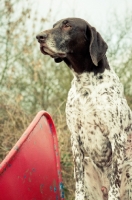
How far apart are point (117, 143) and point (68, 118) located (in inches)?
17.0

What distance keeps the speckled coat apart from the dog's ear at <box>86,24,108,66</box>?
13 cm

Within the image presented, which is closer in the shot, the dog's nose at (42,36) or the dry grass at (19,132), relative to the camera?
the dog's nose at (42,36)

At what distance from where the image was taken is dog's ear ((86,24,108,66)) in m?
3.32

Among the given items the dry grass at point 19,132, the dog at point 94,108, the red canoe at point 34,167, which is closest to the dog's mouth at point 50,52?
the dog at point 94,108

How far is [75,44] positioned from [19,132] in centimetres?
333

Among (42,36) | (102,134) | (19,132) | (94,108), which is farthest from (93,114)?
(19,132)

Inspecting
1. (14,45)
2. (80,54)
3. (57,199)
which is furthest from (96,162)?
(14,45)

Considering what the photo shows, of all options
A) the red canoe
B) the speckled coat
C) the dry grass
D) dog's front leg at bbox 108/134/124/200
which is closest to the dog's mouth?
the speckled coat

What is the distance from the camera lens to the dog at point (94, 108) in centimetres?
334

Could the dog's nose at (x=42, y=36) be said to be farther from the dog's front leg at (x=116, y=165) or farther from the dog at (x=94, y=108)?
the dog's front leg at (x=116, y=165)

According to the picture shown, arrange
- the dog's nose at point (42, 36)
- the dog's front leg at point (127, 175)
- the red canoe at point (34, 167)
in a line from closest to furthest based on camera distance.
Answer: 1. the red canoe at point (34, 167)
2. the dog's nose at point (42, 36)
3. the dog's front leg at point (127, 175)

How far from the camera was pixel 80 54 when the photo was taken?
343 centimetres

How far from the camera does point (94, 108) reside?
336 centimetres

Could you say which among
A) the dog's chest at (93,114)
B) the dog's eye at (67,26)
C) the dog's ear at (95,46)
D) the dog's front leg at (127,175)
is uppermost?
the dog's eye at (67,26)
